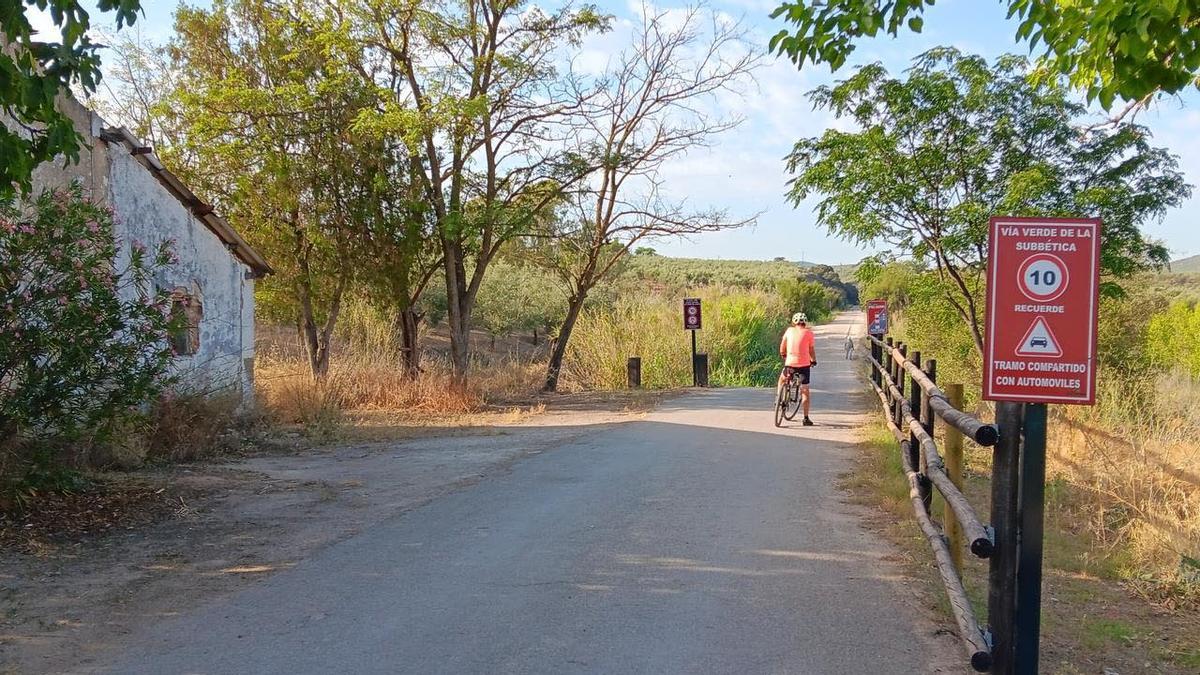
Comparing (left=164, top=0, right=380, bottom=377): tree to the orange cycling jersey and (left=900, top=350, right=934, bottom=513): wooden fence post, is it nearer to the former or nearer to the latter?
the orange cycling jersey

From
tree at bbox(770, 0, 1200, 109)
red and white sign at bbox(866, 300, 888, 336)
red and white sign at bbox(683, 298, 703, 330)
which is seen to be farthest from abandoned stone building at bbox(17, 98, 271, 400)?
red and white sign at bbox(866, 300, 888, 336)

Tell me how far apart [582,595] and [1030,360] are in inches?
125

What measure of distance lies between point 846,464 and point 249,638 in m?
8.11

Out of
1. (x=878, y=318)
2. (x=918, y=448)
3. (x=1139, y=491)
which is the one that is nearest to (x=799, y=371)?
(x=1139, y=491)

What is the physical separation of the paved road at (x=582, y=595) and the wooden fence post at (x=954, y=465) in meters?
0.48

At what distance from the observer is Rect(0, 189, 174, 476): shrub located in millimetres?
7383

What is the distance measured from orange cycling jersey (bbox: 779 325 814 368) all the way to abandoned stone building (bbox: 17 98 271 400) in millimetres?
8900

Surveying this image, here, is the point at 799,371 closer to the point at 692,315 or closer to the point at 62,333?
the point at 692,315

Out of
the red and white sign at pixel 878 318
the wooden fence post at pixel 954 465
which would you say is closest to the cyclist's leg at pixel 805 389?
the red and white sign at pixel 878 318

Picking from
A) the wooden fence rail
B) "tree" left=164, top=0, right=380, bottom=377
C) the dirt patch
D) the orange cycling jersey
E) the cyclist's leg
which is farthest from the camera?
"tree" left=164, top=0, right=380, bottom=377

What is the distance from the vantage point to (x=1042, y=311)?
3773 millimetres

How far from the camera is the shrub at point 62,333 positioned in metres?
7.38

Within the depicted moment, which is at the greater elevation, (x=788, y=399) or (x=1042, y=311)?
(x=1042, y=311)

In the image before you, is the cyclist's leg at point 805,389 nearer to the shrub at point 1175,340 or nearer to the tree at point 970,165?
the tree at point 970,165
